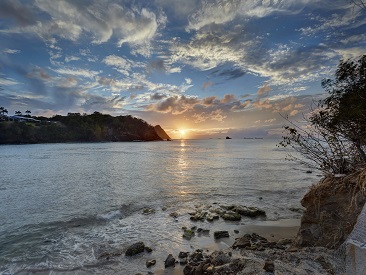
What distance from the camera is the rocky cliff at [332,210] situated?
703cm

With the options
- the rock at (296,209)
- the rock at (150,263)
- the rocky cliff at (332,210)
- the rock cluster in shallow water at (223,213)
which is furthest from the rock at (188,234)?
the rock at (296,209)

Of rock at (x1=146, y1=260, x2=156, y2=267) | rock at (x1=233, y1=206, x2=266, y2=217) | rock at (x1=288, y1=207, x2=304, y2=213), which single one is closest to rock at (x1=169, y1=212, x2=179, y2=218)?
rock at (x1=233, y1=206, x2=266, y2=217)

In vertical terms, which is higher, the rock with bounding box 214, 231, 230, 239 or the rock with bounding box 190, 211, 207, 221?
the rock with bounding box 214, 231, 230, 239

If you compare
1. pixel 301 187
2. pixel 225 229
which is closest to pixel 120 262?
pixel 225 229

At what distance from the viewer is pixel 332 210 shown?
7836 mm

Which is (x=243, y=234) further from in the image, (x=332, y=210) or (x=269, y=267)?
(x=269, y=267)

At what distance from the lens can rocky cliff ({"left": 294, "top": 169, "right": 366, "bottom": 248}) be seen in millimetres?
7027

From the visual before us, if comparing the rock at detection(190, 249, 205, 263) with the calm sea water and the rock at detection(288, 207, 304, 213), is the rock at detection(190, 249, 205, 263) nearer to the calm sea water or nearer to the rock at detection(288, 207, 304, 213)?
the calm sea water

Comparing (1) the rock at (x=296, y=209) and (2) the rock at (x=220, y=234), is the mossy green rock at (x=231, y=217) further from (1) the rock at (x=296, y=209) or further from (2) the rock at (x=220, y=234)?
(1) the rock at (x=296, y=209)

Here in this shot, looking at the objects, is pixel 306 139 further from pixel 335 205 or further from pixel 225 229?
pixel 225 229

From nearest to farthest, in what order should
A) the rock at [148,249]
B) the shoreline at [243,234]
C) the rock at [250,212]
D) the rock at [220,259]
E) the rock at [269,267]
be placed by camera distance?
the rock at [269,267]
the rock at [220,259]
the shoreline at [243,234]
the rock at [148,249]
the rock at [250,212]

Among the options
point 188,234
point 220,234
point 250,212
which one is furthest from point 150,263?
point 250,212

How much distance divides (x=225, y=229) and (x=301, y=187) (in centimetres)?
1578

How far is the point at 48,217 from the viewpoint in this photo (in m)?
15.4
